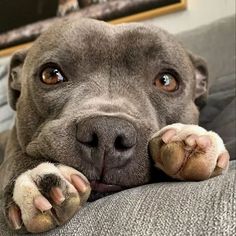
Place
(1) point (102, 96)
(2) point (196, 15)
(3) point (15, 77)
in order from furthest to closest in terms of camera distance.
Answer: (2) point (196, 15) → (3) point (15, 77) → (1) point (102, 96)

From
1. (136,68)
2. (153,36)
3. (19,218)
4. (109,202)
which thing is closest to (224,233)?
(109,202)

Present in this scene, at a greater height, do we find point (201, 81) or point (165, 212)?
point (165, 212)

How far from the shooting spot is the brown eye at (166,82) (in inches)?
60.3

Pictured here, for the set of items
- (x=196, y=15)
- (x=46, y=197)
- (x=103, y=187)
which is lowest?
(x=196, y=15)

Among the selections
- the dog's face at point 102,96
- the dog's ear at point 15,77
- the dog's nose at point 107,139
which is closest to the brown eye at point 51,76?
the dog's face at point 102,96

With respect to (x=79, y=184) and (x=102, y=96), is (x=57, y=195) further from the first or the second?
(x=102, y=96)

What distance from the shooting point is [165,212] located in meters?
0.84

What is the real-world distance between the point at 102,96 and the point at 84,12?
6.13 feet

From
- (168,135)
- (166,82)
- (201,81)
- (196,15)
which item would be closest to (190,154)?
(168,135)

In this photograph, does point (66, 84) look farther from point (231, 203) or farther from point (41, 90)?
point (231, 203)

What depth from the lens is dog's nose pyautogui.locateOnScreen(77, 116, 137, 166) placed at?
1.08 meters

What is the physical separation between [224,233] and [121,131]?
1.40 ft

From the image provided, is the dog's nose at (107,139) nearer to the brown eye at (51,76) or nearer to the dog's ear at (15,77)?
the brown eye at (51,76)

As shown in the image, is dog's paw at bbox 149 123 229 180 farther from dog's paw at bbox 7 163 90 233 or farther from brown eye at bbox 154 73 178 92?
brown eye at bbox 154 73 178 92
